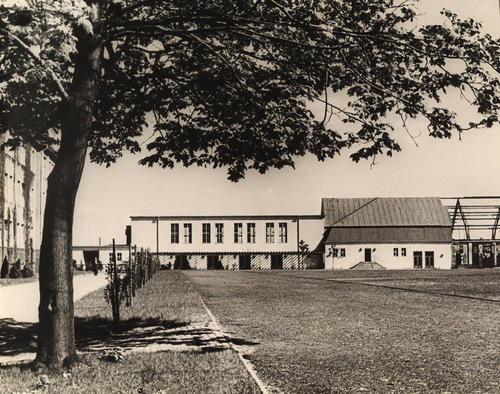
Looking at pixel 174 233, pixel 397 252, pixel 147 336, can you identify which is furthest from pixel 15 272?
pixel 397 252

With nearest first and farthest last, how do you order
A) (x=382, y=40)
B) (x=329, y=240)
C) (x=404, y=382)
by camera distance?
(x=404, y=382) → (x=382, y=40) → (x=329, y=240)

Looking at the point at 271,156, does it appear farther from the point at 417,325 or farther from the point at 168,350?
the point at 417,325

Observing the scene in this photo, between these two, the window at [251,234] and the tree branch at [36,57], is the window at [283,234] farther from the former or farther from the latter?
the tree branch at [36,57]

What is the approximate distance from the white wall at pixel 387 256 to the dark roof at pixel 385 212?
3.10 meters

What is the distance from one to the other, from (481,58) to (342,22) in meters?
1.84

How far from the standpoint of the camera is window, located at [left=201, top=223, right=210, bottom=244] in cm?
7419

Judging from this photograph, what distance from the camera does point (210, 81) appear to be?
34.7 ft

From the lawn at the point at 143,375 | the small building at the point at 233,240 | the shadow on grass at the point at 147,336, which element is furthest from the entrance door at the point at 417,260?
the lawn at the point at 143,375

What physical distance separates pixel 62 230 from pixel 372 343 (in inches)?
205

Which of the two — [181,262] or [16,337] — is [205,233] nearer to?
[181,262]

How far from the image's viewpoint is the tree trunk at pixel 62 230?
27.4 ft

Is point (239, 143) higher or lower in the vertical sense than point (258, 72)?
lower

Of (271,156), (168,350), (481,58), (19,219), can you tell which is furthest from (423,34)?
(19,219)

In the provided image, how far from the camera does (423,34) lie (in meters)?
9.02
